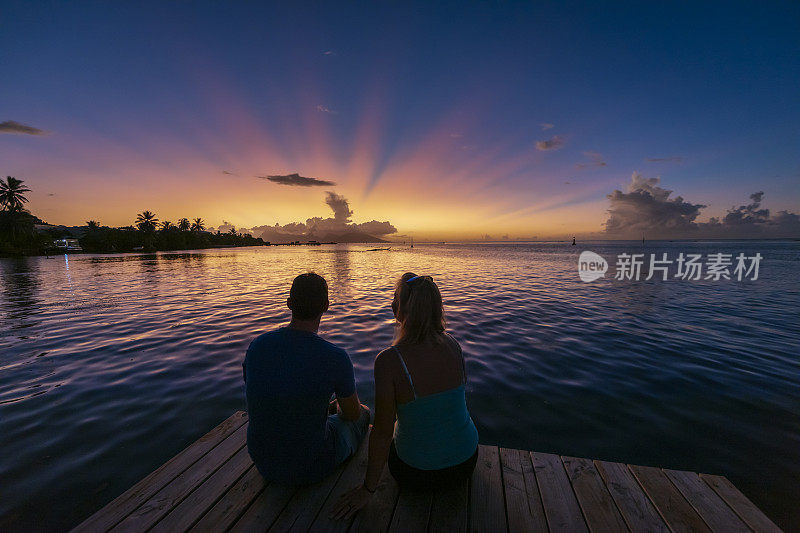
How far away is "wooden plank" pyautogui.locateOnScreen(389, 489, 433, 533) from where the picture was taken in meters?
2.66

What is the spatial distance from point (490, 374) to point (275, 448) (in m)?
5.93

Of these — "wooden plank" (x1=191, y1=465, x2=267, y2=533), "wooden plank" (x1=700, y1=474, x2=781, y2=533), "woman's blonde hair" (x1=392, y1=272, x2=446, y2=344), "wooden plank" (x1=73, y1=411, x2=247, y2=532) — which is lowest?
"wooden plank" (x1=73, y1=411, x2=247, y2=532)

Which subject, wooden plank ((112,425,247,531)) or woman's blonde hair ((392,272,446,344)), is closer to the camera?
woman's blonde hair ((392,272,446,344))

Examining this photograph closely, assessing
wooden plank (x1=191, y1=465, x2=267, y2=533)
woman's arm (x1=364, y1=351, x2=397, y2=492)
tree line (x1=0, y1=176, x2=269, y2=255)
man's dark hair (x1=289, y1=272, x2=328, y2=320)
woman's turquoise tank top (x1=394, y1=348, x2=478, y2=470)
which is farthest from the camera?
tree line (x1=0, y1=176, x2=269, y2=255)

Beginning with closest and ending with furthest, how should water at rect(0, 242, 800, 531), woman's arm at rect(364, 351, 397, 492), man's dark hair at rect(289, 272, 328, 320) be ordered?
woman's arm at rect(364, 351, 397, 492)
man's dark hair at rect(289, 272, 328, 320)
water at rect(0, 242, 800, 531)

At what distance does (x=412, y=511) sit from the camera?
281 cm

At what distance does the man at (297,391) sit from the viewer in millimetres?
2617

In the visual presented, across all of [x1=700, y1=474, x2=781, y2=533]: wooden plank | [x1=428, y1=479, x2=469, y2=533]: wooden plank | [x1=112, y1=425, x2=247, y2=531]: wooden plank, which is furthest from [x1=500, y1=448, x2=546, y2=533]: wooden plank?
[x1=112, y1=425, x2=247, y2=531]: wooden plank

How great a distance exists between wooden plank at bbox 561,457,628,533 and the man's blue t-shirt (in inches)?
102

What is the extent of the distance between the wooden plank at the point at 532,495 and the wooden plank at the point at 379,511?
1.31m

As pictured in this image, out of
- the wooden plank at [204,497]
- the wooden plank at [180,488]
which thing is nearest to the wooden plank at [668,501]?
the wooden plank at [204,497]

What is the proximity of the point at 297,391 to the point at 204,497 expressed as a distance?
5.53 ft

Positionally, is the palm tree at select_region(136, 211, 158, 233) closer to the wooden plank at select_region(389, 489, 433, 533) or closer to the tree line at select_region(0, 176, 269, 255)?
the tree line at select_region(0, 176, 269, 255)

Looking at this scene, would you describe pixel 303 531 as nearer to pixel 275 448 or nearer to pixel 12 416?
pixel 275 448
